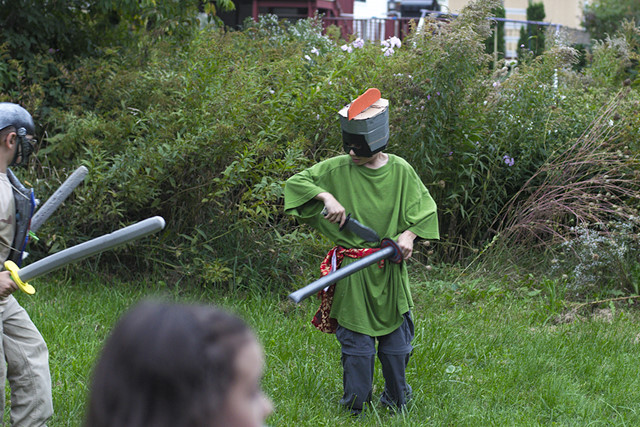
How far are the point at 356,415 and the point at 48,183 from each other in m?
3.38

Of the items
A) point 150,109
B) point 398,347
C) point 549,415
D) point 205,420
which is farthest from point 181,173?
point 205,420

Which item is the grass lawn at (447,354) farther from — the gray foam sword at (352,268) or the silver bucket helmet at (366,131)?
the silver bucket helmet at (366,131)

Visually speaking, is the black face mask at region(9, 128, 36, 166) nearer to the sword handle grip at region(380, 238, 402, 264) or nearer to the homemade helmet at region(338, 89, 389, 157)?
the homemade helmet at region(338, 89, 389, 157)

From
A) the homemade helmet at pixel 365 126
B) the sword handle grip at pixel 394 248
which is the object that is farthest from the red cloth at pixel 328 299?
the homemade helmet at pixel 365 126

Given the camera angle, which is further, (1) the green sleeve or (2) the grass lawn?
(2) the grass lawn

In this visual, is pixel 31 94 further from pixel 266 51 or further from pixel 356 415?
pixel 356 415

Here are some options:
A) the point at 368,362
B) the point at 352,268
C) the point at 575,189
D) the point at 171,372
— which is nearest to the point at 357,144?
the point at 352,268

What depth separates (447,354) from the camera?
460 cm

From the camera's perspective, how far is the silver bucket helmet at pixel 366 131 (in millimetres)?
3582

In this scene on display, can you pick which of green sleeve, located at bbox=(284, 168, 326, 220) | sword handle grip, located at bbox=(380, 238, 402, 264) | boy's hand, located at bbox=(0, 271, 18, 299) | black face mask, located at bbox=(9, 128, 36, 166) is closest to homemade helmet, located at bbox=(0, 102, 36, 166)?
black face mask, located at bbox=(9, 128, 36, 166)

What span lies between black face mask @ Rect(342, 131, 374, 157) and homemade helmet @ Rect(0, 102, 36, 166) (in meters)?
1.47

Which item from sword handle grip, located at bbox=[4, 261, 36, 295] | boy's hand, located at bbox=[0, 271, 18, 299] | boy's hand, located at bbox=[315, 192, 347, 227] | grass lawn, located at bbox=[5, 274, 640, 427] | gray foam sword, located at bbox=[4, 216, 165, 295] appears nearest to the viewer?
gray foam sword, located at bbox=[4, 216, 165, 295]

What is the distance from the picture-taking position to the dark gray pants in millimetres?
3713

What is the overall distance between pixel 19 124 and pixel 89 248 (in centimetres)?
118
